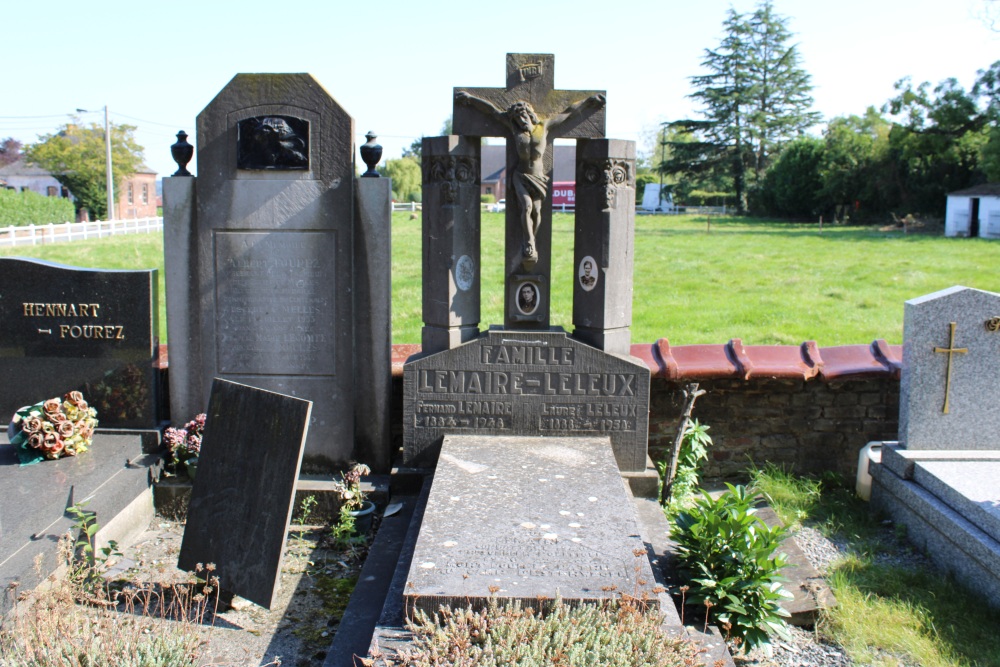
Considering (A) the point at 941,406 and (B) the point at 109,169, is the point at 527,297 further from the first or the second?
(B) the point at 109,169

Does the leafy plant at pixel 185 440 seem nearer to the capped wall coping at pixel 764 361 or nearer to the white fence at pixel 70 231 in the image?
the capped wall coping at pixel 764 361

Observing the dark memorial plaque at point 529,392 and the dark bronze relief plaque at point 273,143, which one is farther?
the dark bronze relief plaque at point 273,143

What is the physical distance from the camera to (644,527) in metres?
5.25

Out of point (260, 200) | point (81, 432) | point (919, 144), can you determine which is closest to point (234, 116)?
point (260, 200)

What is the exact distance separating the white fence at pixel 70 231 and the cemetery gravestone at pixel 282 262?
24761 mm

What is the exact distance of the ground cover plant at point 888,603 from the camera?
4594 mm

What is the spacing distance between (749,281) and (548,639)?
13.7 metres

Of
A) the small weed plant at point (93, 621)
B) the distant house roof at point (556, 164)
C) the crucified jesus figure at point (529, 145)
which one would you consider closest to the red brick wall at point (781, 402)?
the crucified jesus figure at point (529, 145)

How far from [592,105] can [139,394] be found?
12.1 feet

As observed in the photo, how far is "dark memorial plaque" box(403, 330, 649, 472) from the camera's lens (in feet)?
19.4

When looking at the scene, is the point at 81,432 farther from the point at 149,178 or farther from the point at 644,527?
the point at 149,178

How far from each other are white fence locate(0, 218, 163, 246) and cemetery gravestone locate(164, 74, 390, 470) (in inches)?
975

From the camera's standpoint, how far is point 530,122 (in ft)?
19.3

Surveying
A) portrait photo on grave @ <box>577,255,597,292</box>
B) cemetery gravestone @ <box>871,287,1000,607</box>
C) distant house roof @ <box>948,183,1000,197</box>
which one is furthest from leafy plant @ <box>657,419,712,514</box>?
distant house roof @ <box>948,183,1000,197</box>
